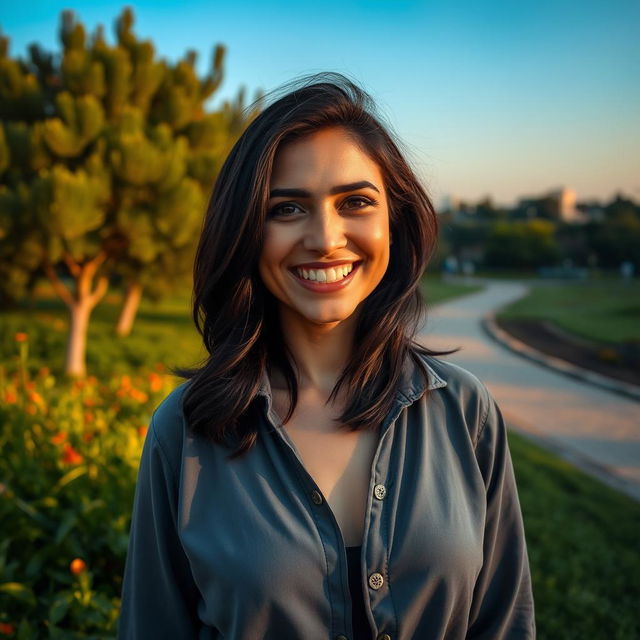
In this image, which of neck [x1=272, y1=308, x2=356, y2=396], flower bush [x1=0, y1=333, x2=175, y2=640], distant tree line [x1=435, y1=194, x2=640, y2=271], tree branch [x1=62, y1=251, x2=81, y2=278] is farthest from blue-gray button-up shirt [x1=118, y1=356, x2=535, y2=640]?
distant tree line [x1=435, y1=194, x2=640, y2=271]

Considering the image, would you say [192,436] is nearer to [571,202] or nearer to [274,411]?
[274,411]

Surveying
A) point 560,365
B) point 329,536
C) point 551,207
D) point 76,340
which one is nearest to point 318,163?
point 329,536

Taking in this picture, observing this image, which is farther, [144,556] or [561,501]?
[561,501]

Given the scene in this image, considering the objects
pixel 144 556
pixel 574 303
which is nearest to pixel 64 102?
pixel 144 556

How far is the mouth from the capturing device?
1345 millimetres

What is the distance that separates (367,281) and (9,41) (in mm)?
10120

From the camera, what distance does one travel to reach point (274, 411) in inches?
56.3

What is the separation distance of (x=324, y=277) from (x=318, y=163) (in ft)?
0.82

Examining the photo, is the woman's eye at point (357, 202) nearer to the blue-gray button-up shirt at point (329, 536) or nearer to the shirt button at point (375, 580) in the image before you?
the blue-gray button-up shirt at point (329, 536)

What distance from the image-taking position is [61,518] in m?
2.53

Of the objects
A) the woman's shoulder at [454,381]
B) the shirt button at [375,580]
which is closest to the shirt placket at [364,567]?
the shirt button at [375,580]

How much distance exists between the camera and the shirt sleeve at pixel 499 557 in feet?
4.59

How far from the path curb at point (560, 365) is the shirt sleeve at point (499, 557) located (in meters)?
7.47

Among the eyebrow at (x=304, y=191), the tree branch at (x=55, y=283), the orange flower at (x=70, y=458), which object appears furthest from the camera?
the tree branch at (x=55, y=283)
